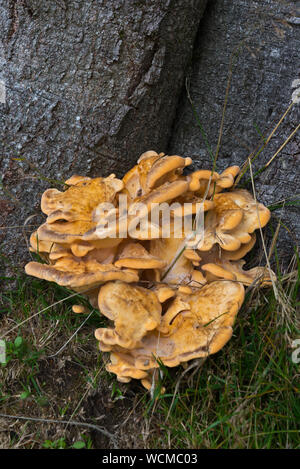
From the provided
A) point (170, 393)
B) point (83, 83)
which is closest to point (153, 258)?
point (170, 393)

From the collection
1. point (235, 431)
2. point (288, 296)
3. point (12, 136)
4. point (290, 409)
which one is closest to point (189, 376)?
point (235, 431)

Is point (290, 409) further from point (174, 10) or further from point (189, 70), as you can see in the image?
point (174, 10)

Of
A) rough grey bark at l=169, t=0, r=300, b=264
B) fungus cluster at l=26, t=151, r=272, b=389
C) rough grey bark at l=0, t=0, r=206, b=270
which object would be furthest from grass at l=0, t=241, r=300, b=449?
rough grey bark at l=0, t=0, r=206, b=270

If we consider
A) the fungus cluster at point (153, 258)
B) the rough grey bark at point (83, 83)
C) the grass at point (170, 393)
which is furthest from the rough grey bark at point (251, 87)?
the grass at point (170, 393)

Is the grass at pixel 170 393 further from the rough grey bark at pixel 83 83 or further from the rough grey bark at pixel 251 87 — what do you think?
the rough grey bark at pixel 83 83

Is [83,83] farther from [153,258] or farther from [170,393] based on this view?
[170,393]
